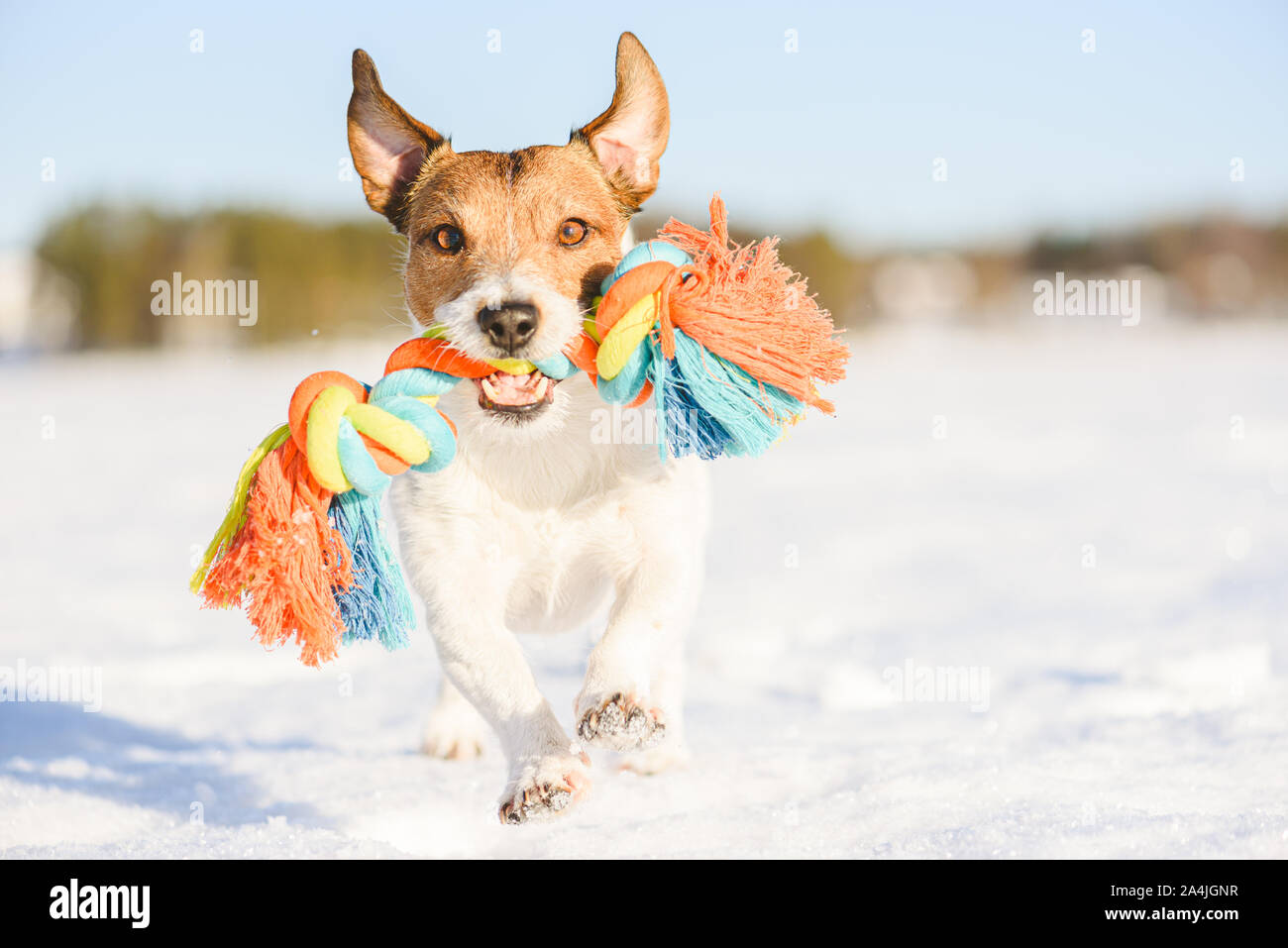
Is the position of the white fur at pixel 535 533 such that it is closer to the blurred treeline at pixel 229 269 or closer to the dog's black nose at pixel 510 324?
the dog's black nose at pixel 510 324

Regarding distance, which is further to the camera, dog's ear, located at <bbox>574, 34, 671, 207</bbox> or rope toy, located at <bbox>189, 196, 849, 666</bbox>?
dog's ear, located at <bbox>574, 34, 671, 207</bbox>

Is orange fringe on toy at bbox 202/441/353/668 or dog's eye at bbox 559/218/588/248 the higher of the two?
dog's eye at bbox 559/218/588/248

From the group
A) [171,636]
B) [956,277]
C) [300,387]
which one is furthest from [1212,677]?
[956,277]

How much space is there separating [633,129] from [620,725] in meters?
2.05

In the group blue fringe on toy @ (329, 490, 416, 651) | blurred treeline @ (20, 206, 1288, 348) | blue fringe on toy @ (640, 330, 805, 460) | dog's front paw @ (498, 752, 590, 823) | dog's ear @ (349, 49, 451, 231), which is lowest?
dog's front paw @ (498, 752, 590, 823)

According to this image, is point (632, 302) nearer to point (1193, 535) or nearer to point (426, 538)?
point (426, 538)

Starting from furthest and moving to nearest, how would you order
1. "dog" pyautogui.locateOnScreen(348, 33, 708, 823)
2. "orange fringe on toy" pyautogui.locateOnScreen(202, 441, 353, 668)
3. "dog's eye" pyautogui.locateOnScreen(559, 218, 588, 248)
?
"dog's eye" pyautogui.locateOnScreen(559, 218, 588, 248) → "dog" pyautogui.locateOnScreen(348, 33, 708, 823) → "orange fringe on toy" pyautogui.locateOnScreen(202, 441, 353, 668)

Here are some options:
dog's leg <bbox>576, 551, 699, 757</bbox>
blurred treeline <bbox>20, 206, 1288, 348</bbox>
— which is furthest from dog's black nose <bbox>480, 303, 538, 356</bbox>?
→ blurred treeline <bbox>20, 206, 1288, 348</bbox>

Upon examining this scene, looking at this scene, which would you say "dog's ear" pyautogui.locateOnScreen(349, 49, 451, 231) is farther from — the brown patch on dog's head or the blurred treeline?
the blurred treeline

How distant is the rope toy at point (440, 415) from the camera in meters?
3.08

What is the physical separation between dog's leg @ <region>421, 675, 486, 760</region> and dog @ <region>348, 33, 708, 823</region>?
0.66 meters

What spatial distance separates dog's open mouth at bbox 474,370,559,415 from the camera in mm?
3326

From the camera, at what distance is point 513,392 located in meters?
3.33

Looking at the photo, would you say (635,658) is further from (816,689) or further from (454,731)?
(816,689)
